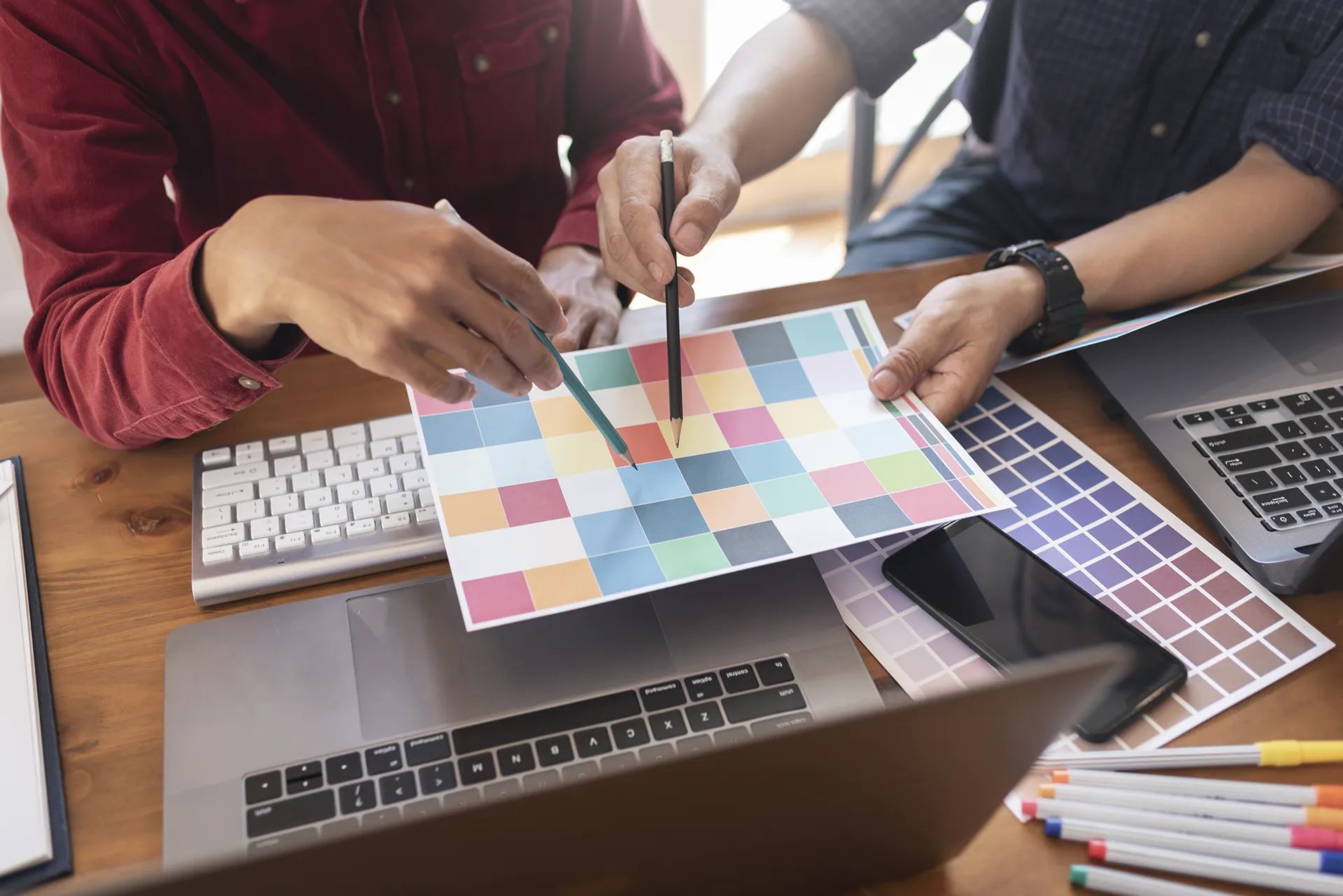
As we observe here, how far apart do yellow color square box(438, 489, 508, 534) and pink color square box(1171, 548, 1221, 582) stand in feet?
1.58

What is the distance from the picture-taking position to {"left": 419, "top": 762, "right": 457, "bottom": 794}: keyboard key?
0.54m

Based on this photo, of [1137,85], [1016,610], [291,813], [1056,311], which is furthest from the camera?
[1137,85]

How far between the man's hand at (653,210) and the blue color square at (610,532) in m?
0.19

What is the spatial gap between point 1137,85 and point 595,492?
2.72 feet

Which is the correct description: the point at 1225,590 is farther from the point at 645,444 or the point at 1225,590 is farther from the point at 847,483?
the point at 645,444

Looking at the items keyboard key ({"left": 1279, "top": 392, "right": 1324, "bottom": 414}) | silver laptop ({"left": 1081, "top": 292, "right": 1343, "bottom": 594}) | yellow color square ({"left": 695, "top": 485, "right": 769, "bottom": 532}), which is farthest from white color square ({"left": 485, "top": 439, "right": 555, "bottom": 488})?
keyboard key ({"left": 1279, "top": 392, "right": 1324, "bottom": 414})

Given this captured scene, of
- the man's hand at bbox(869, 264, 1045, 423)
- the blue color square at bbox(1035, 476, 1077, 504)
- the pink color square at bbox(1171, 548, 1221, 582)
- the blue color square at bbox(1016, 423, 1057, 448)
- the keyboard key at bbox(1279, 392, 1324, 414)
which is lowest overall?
the blue color square at bbox(1035, 476, 1077, 504)

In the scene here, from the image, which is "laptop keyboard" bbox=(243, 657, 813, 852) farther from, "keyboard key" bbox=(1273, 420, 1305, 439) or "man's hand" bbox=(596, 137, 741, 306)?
"keyboard key" bbox=(1273, 420, 1305, 439)

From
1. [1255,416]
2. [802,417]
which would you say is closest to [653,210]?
[802,417]

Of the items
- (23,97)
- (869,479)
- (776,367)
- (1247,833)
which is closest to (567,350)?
(776,367)

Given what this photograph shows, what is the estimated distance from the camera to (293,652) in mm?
615

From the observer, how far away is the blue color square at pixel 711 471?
2.17 feet

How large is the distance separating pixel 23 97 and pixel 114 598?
42cm

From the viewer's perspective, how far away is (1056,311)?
833mm
